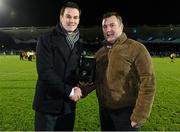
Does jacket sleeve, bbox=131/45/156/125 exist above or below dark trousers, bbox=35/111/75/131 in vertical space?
above

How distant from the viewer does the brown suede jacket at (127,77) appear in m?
3.71

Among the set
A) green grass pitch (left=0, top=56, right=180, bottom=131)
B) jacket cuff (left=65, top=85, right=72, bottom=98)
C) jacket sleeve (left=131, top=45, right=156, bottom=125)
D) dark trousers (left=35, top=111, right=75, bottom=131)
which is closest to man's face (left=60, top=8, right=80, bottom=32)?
jacket cuff (left=65, top=85, right=72, bottom=98)

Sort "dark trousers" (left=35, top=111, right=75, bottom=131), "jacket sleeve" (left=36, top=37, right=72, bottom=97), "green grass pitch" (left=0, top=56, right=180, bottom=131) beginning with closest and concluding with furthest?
"jacket sleeve" (left=36, top=37, right=72, bottom=97) < "dark trousers" (left=35, top=111, right=75, bottom=131) < "green grass pitch" (left=0, top=56, right=180, bottom=131)

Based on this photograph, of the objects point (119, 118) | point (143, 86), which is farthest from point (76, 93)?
point (143, 86)

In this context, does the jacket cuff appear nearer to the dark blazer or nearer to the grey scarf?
the dark blazer

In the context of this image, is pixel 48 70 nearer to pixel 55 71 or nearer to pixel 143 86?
pixel 55 71

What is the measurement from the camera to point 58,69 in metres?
3.77

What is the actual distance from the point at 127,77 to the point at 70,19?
2.48 ft

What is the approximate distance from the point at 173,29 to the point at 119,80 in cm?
6317

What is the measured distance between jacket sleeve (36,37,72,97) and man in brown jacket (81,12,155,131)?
0.40 meters

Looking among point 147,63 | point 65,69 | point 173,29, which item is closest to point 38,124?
point 65,69

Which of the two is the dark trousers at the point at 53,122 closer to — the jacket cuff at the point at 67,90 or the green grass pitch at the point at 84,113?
the jacket cuff at the point at 67,90

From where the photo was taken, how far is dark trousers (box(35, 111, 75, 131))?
3.85 m

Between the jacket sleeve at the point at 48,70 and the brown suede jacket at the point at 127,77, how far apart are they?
389 millimetres
